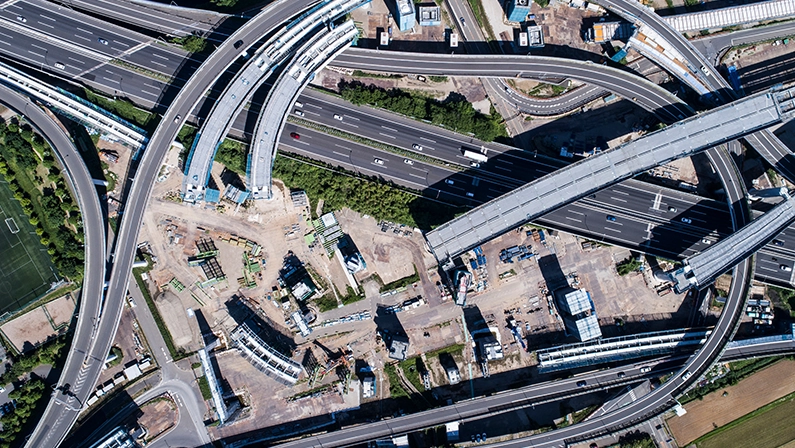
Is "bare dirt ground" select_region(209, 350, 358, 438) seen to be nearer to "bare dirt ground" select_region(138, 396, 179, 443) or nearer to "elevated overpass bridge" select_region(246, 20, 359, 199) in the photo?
"bare dirt ground" select_region(138, 396, 179, 443)

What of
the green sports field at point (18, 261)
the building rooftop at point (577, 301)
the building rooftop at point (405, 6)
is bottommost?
the building rooftop at point (577, 301)

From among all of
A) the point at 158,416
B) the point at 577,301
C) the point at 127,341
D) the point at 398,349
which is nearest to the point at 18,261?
the point at 127,341

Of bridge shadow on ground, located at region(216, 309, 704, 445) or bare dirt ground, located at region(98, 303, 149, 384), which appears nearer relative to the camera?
bare dirt ground, located at region(98, 303, 149, 384)

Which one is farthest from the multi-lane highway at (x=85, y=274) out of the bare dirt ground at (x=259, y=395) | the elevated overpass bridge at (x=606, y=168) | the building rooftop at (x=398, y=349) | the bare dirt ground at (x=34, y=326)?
the elevated overpass bridge at (x=606, y=168)

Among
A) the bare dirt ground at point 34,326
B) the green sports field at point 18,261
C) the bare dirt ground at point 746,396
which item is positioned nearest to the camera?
the bare dirt ground at point 34,326

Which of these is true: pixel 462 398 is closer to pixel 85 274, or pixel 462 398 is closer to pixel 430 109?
pixel 430 109

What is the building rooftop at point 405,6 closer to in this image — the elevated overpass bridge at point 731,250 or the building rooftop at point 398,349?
the building rooftop at point 398,349

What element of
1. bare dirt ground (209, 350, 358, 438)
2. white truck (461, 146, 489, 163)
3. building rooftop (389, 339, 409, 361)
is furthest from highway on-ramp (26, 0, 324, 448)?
building rooftop (389, 339, 409, 361)
